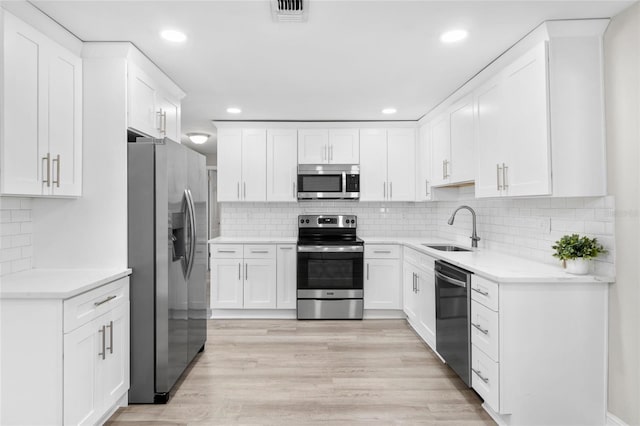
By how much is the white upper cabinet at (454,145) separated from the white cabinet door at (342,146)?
1.00 m

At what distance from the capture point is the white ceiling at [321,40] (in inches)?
80.4

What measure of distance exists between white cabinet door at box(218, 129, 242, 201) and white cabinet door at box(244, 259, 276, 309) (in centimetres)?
90

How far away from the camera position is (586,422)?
2.10m

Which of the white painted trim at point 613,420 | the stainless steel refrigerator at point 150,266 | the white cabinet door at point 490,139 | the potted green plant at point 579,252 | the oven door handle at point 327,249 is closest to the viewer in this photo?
the white painted trim at point 613,420

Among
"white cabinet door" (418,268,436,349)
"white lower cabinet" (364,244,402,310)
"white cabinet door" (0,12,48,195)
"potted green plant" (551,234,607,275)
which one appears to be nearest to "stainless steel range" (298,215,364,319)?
"white lower cabinet" (364,244,402,310)

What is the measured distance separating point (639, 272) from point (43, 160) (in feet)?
11.3

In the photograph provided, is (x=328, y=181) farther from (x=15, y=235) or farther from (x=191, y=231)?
(x=15, y=235)

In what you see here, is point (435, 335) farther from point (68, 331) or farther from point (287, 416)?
point (68, 331)

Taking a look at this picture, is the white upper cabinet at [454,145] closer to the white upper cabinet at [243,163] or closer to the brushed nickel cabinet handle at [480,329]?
the brushed nickel cabinet handle at [480,329]

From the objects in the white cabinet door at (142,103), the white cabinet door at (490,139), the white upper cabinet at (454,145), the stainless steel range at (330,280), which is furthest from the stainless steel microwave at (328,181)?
the white cabinet door at (142,103)

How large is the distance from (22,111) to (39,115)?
120 millimetres

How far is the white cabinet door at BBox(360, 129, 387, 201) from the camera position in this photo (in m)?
4.69

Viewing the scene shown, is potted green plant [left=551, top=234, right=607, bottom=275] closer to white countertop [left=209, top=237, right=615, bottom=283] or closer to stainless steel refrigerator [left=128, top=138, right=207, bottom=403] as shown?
white countertop [left=209, top=237, right=615, bottom=283]

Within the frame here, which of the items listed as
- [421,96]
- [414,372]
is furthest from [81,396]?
[421,96]
